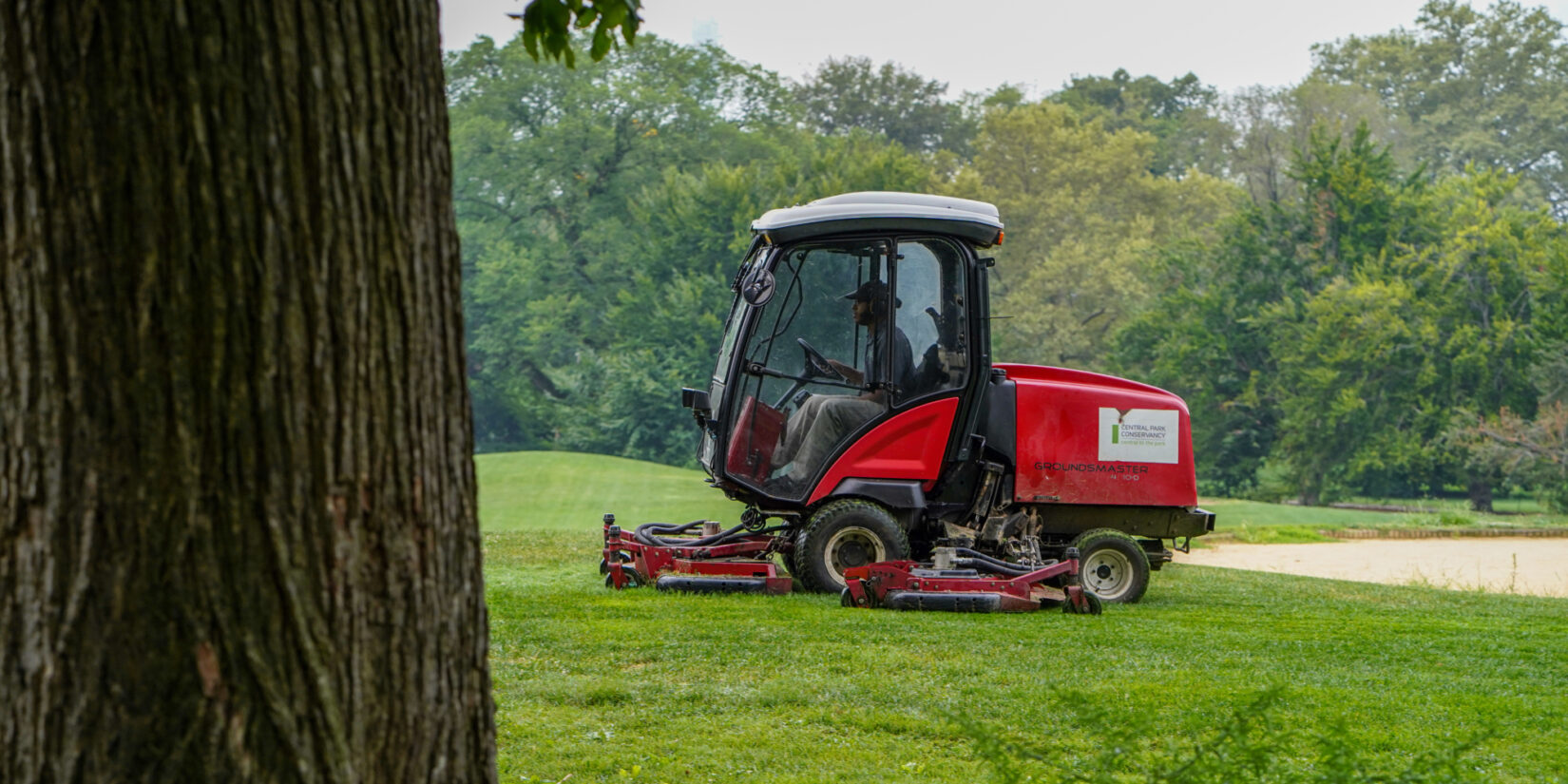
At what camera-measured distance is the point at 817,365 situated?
8.50 metres

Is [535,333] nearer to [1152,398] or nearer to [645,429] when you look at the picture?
[645,429]

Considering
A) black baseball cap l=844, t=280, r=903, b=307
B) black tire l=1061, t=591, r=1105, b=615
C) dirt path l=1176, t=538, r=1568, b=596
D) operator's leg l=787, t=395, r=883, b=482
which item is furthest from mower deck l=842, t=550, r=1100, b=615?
dirt path l=1176, t=538, r=1568, b=596

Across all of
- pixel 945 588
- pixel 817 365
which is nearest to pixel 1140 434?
pixel 945 588

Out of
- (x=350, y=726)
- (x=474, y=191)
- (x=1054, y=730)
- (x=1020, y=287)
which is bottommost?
(x=1054, y=730)

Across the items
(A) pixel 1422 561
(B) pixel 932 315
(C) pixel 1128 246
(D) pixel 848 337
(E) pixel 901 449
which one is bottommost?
(A) pixel 1422 561

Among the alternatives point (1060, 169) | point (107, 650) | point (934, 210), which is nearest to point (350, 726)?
point (107, 650)

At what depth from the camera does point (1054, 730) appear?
14.9 feet

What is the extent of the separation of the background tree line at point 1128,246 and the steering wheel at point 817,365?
81.6ft

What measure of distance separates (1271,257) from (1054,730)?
3500cm

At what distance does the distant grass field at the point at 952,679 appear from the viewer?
4262mm

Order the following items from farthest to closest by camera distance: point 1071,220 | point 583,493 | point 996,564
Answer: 1. point 1071,220
2. point 583,493
3. point 996,564

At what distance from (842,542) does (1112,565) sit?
1681mm

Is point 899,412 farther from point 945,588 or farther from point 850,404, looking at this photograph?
point 945,588

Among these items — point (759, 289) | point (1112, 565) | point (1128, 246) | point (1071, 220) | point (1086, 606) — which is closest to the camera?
point (1086, 606)
